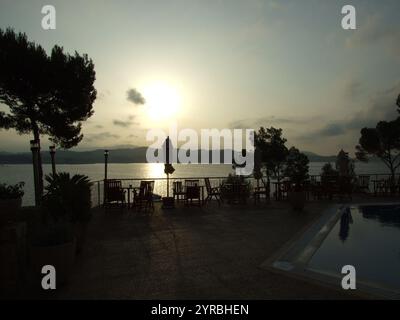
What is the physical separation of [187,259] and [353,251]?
12.5 feet

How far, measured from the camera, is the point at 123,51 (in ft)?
28.8

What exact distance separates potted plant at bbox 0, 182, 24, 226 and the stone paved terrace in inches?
53.2

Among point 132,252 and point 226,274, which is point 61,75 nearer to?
point 132,252

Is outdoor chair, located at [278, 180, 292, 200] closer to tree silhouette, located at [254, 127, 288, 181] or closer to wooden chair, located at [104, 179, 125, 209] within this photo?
wooden chair, located at [104, 179, 125, 209]

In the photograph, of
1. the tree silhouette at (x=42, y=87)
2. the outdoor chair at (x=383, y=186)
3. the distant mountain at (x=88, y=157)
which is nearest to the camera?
the tree silhouette at (x=42, y=87)

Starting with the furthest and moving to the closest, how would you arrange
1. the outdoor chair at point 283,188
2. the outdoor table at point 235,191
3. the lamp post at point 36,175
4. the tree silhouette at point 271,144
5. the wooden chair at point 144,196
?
1. the tree silhouette at point 271,144
2. the outdoor chair at point 283,188
3. the outdoor table at point 235,191
4. the wooden chair at point 144,196
5. the lamp post at point 36,175

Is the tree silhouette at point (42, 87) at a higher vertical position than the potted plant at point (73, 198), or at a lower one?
higher

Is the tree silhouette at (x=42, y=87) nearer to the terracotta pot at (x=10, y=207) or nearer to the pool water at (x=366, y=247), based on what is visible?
the terracotta pot at (x=10, y=207)

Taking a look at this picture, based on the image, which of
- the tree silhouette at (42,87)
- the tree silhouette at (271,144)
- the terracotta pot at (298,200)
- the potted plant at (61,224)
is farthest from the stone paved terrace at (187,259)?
the tree silhouette at (271,144)

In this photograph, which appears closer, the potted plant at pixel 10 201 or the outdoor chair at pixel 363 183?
the potted plant at pixel 10 201

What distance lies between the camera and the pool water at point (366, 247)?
16.7ft

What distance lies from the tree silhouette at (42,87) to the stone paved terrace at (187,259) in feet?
27.2

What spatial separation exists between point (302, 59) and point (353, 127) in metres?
15.4

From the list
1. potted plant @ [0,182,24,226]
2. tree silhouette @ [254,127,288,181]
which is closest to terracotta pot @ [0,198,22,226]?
potted plant @ [0,182,24,226]
